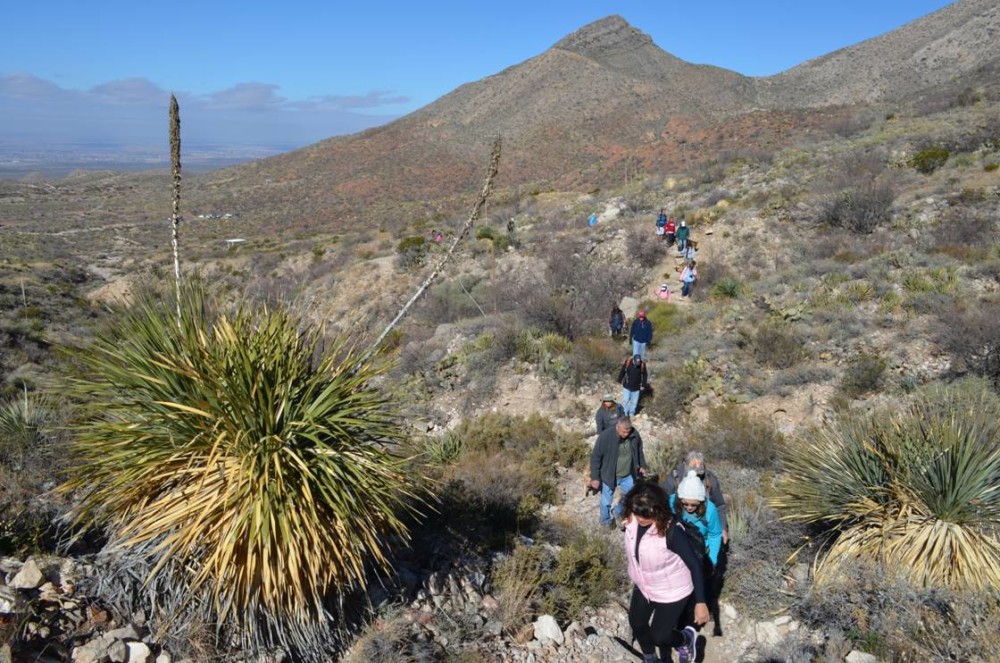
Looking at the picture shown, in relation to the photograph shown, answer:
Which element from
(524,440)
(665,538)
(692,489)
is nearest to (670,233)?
(524,440)

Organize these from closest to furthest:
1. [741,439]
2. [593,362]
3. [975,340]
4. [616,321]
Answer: [741,439]
[975,340]
[593,362]
[616,321]

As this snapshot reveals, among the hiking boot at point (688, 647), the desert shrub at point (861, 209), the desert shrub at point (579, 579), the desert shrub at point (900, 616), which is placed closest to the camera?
the desert shrub at point (900, 616)

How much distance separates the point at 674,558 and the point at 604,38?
305 feet

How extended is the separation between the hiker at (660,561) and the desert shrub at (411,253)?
20.8m

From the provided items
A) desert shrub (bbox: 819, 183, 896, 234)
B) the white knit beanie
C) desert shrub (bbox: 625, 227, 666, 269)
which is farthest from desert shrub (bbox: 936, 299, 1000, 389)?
desert shrub (bbox: 625, 227, 666, 269)

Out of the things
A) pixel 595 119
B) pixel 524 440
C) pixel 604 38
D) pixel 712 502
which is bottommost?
pixel 524 440

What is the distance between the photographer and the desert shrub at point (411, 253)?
2394 cm

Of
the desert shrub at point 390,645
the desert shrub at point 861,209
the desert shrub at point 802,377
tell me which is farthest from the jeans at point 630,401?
the desert shrub at point 861,209

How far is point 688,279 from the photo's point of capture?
14.9 metres

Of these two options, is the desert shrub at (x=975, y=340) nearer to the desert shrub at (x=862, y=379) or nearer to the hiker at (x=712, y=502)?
the desert shrub at (x=862, y=379)

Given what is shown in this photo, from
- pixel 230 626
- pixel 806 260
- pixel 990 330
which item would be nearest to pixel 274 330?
pixel 230 626

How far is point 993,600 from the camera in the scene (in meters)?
4.02

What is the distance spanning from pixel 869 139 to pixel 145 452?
30114 millimetres

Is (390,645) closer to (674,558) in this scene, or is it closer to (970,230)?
(674,558)
